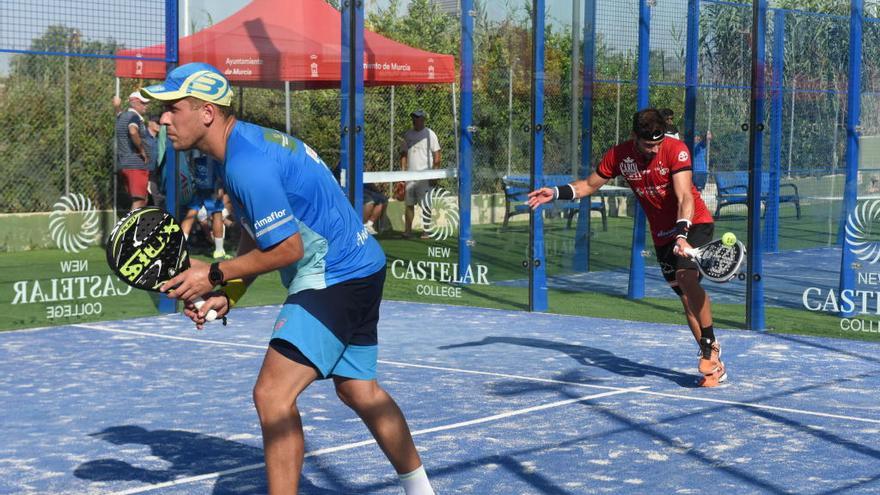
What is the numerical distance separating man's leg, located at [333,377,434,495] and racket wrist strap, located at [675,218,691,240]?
145 inches

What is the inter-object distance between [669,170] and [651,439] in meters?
2.33

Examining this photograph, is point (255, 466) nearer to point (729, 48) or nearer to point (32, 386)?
point (32, 386)

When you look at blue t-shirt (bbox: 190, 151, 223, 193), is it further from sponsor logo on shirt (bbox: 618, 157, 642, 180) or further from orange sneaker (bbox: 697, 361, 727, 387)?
orange sneaker (bbox: 697, 361, 727, 387)

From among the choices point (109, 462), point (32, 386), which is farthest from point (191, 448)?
point (32, 386)

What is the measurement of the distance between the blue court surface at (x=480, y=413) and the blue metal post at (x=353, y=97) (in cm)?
252

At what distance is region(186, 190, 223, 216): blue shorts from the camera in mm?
15766

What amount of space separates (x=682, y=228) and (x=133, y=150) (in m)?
6.31

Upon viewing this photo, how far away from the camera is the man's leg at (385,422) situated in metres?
5.18

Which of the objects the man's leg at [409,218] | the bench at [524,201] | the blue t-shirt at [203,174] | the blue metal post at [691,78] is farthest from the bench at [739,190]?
the blue t-shirt at [203,174]

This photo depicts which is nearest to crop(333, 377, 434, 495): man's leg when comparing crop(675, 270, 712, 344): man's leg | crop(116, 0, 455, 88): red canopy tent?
crop(675, 270, 712, 344): man's leg

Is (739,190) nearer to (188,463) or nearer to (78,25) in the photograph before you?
(78,25)

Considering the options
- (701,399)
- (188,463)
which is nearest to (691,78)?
(701,399)

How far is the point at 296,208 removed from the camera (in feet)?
16.5

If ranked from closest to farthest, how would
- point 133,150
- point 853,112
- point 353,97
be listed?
1. point 853,112
2. point 133,150
3. point 353,97
